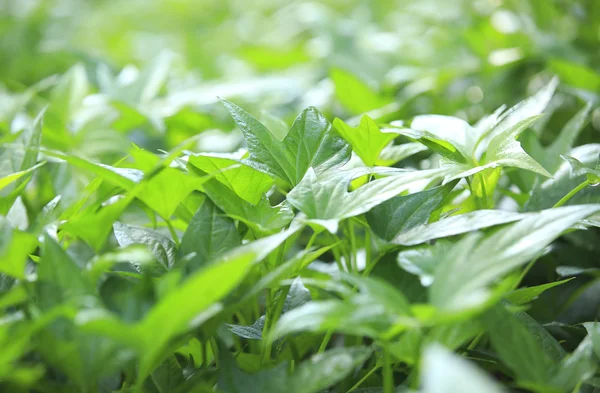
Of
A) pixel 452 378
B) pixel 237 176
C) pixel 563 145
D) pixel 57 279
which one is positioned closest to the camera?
pixel 452 378

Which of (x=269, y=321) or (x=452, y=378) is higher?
(x=452, y=378)

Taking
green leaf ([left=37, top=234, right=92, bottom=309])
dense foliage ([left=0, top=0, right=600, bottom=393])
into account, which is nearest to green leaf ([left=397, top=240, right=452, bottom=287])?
dense foliage ([left=0, top=0, right=600, bottom=393])

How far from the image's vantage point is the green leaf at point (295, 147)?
0.50m

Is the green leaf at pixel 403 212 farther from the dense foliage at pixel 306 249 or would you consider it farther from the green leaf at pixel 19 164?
the green leaf at pixel 19 164

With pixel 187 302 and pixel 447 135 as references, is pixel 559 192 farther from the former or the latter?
pixel 187 302

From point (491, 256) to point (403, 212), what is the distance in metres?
0.11

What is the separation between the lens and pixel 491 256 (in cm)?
36

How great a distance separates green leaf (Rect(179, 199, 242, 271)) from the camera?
0.45 m

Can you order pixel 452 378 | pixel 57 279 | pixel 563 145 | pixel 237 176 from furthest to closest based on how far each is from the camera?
1. pixel 563 145
2. pixel 237 176
3. pixel 57 279
4. pixel 452 378

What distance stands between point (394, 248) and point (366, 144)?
0.12m

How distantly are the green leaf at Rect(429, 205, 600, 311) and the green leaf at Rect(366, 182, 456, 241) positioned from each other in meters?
0.07

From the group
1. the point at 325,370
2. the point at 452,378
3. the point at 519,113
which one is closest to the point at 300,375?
the point at 325,370

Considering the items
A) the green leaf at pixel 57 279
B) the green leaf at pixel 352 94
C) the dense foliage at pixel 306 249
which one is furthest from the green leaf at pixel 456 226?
the green leaf at pixel 352 94

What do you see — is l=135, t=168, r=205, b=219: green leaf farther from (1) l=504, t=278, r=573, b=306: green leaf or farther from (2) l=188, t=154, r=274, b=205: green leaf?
(1) l=504, t=278, r=573, b=306: green leaf
